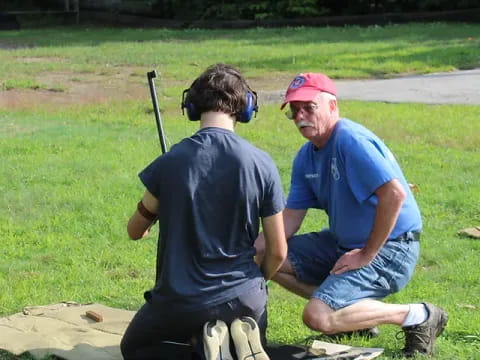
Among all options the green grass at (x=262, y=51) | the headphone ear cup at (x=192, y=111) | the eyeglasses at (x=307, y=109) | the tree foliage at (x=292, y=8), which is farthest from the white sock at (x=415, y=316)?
the tree foliage at (x=292, y=8)

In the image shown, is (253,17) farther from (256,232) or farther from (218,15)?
(256,232)

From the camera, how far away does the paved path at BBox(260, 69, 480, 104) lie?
43.8ft

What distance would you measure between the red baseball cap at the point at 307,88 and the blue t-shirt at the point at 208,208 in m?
0.49

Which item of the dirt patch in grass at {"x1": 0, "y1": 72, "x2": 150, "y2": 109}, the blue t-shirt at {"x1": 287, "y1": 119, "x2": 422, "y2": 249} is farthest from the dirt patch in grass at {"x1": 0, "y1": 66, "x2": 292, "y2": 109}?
the blue t-shirt at {"x1": 287, "y1": 119, "x2": 422, "y2": 249}

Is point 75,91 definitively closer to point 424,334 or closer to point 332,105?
point 332,105

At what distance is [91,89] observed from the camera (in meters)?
15.2

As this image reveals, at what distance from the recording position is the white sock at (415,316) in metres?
4.44

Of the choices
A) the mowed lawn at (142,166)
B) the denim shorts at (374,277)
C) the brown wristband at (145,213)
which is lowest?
the mowed lawn at (142,166)

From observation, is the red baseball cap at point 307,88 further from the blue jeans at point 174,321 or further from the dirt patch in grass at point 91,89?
the dirt patch in grass at point 91,89

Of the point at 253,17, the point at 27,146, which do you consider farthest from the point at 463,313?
the point at 253,17

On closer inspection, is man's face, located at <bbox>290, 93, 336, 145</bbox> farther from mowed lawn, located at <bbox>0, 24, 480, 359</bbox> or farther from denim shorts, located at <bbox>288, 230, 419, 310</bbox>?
mowed lawn, located at <bbox>0, 24, 480, 359</bbox>

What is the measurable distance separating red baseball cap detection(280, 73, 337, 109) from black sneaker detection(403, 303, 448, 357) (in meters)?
1.14

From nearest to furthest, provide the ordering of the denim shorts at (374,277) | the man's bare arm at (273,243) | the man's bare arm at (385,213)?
the man's bare arm at (273,243) → the man's bare arm at (385,213) → the denim shorts at (374,277)

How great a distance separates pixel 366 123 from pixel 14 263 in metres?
5.81
